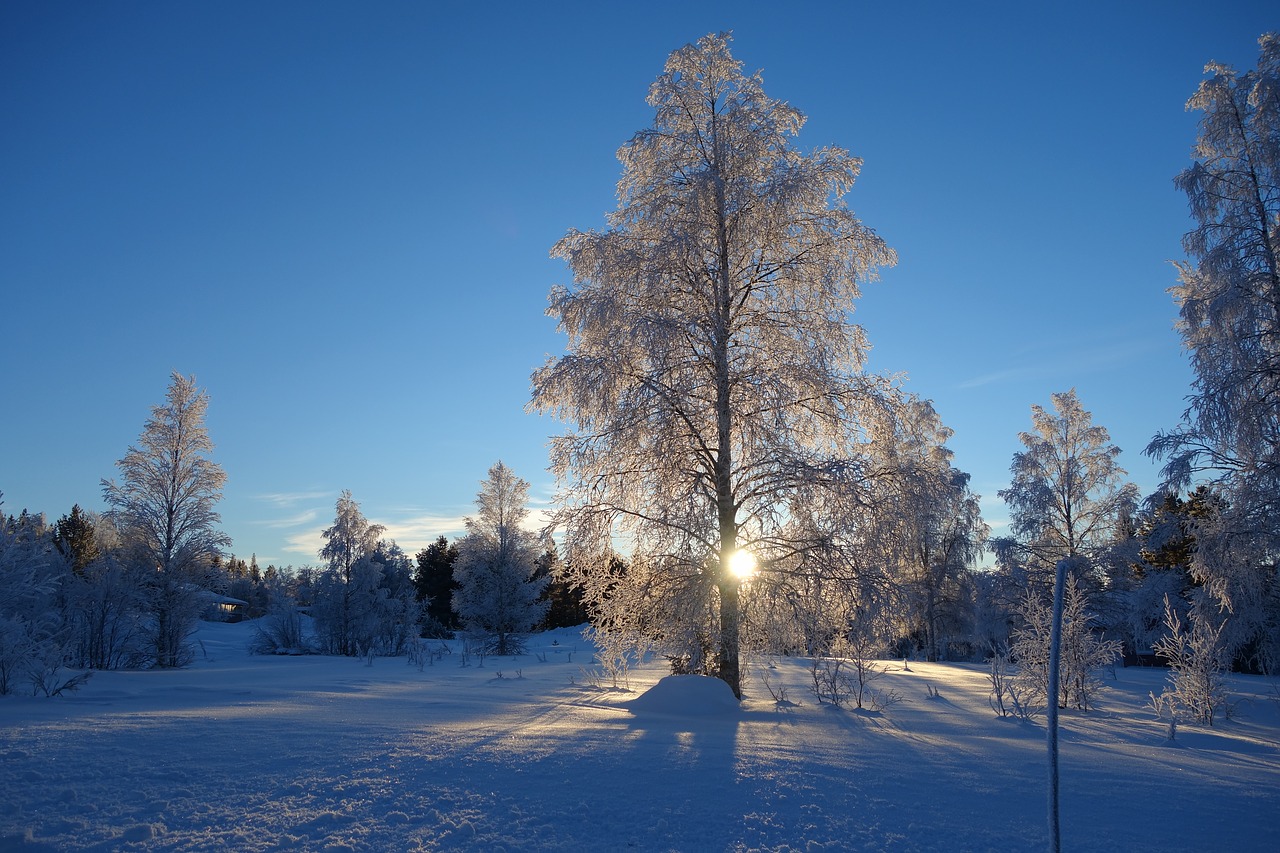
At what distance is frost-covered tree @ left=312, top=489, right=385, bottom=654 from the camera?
3419 cm

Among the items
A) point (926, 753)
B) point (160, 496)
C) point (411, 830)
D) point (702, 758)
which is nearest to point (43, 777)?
point (411, 830)

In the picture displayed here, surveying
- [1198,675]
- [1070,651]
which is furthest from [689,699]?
[1198,675]

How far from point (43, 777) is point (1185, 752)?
1040 cm

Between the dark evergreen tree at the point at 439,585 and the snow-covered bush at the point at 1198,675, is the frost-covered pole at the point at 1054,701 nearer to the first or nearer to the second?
the snow-covered bush at the point at 1198,675

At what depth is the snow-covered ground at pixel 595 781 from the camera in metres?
4.23

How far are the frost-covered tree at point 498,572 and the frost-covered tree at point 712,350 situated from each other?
23.7 metres

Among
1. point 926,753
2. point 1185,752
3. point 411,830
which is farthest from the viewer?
point 1185,752

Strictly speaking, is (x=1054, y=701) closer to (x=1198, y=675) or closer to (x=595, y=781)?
(x=595, y=781)

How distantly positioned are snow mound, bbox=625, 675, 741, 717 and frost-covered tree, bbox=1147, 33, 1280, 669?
886 centimetres

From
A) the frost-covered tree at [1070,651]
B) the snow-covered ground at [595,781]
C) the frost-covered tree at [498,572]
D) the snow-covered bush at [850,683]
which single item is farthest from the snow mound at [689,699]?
the frost-covered tree at [498,572]

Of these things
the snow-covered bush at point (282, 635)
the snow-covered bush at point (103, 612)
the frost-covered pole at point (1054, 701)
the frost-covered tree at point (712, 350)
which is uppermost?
the frost-covered tree at point (712, 350)

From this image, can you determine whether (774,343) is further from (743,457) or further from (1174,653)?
(1174,653)

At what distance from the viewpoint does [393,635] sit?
3572 centimetres

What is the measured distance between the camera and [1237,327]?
467 inches
